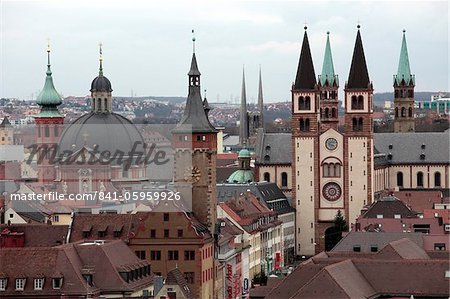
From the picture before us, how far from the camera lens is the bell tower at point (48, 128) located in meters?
146

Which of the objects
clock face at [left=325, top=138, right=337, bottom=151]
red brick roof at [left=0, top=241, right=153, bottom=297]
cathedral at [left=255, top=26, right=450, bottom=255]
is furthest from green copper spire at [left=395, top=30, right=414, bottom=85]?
red brick roof at [left=0, top=241, right=153, bottom=297]

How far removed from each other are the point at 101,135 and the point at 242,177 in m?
18.6

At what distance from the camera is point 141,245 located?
9781 centimetres

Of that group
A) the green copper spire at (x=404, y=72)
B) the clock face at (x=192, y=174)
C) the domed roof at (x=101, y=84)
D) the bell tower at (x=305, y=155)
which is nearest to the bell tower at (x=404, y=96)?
the green copper spire at (x=404, y=72)

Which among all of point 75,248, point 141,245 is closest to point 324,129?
point 141,245

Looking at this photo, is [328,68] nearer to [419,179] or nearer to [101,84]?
[419,179]

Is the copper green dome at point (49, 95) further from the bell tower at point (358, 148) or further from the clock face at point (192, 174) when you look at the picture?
the clock face at point (192, 174)

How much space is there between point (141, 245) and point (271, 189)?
58.3 metres

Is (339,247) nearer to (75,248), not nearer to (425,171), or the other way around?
(75,248)

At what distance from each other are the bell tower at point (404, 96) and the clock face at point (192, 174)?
7599cm

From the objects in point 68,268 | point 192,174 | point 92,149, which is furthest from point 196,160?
point 92,149

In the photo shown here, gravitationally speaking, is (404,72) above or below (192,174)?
above

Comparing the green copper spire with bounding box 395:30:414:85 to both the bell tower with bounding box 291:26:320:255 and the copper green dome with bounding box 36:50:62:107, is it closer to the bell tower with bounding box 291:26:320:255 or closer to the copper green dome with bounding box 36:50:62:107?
the bell tower with bounding box 291:26:320:255

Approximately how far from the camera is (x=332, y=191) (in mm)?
153875
